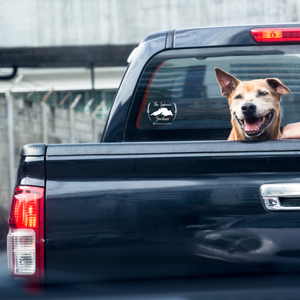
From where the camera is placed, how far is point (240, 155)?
1.81 metres

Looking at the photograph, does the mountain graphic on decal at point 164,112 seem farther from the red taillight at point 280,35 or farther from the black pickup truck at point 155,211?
the black pickup truck at point 155,211

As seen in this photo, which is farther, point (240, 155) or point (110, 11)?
point (110, 11)

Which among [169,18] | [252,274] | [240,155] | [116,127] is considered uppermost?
[169,18]

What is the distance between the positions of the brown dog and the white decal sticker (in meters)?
0.35

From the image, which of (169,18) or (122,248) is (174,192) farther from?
(169,18)

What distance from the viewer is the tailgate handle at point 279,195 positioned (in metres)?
1.78

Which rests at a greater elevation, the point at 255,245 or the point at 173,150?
the point at 173,150

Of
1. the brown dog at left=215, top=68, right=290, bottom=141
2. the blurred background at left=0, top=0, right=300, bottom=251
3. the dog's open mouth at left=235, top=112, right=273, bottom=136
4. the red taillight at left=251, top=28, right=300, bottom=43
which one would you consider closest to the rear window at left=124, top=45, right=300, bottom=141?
the red taillight at left=251, top=28, right=300, bottom=43

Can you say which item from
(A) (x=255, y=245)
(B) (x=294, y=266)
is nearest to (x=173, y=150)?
(A) (x=255, y=245)

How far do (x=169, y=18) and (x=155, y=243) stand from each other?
913 centimetres

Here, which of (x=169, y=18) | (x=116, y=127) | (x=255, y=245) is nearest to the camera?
(x=255, y=245)

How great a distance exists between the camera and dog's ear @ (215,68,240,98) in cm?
258

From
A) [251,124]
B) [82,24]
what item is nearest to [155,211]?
[251,124]

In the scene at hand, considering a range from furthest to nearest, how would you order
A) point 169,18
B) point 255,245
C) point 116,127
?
point 169,18 < point 116,127 < point 255,245
